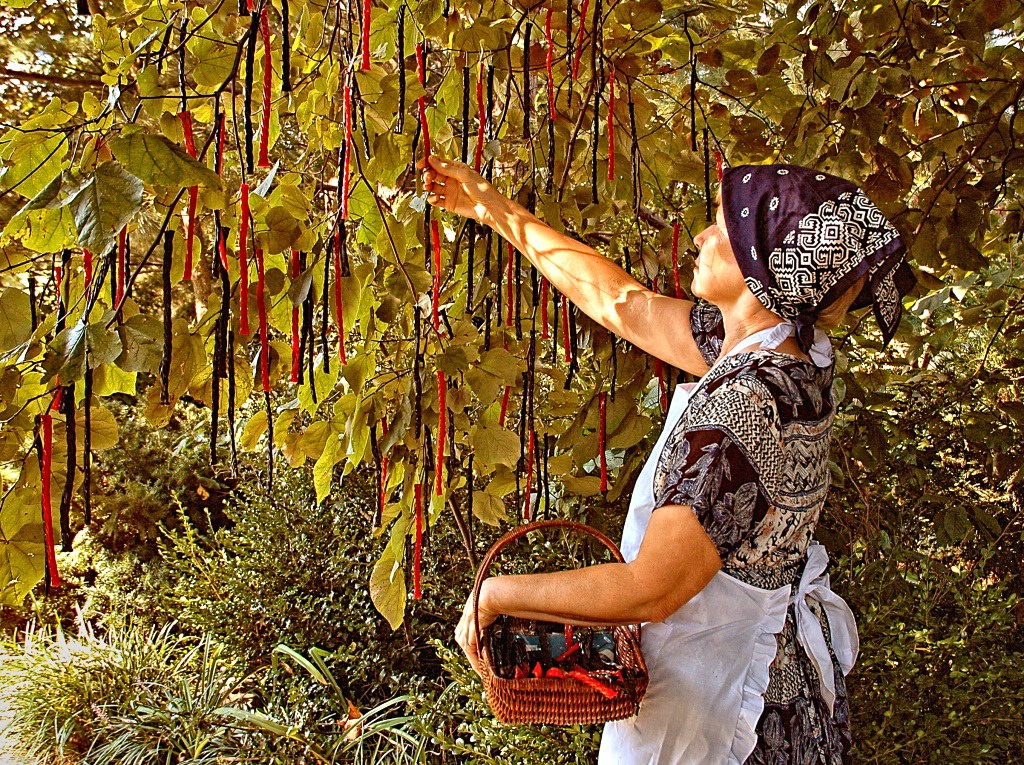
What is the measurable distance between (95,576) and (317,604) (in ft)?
5.29

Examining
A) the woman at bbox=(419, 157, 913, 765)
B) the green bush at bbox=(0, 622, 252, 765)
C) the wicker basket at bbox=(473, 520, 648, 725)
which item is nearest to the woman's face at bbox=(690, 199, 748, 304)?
the woman at bbox=(419, 157, 913, 765)

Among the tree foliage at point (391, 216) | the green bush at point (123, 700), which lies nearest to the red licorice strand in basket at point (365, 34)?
the tree foliage at point (391, 216)

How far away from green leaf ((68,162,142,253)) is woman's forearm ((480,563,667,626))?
517 mm

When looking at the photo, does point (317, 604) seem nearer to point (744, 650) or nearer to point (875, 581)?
point (875, 581)

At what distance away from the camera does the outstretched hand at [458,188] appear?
1224 millimetres

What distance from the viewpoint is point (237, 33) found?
52.0 inches

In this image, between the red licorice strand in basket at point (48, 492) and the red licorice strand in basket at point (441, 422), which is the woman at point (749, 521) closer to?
the red licorice strand in basket at point (441, 422)

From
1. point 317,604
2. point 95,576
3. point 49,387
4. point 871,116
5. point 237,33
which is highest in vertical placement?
point 237,33

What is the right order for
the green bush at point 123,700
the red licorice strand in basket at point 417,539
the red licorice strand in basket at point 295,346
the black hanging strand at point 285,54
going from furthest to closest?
the green bush at point 123,700 < the red licorice strand in basket at point 417,539 < the red licorice strand in basket at point 295,346 < the black hanging strand at point 285,54

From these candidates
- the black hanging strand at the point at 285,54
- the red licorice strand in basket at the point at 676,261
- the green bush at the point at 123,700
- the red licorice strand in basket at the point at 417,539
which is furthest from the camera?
the green bush at the point at 123,700

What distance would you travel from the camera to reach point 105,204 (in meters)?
0.69

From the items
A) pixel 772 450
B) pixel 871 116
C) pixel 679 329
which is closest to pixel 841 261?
pixel 772 450

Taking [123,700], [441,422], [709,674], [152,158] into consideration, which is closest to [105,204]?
[152,158]

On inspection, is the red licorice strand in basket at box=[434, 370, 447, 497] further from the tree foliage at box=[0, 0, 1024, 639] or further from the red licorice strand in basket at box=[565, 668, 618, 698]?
the red licorice strand in basket at box=[565, 668, 618, 698]
